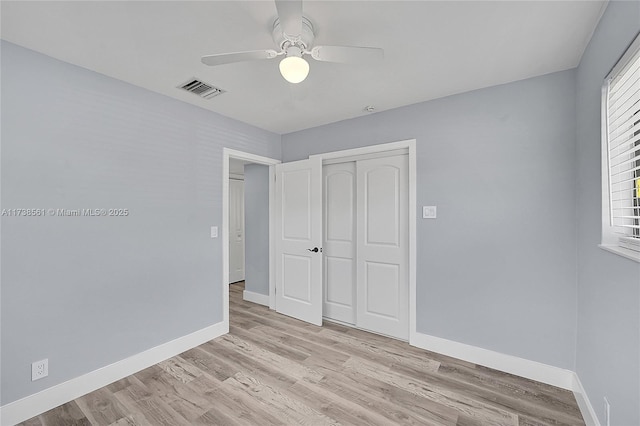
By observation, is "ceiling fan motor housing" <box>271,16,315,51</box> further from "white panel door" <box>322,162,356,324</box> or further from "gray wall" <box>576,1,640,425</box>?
"white panel door" <box>322,162,356,324</box>

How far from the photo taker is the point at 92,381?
212 centimetres

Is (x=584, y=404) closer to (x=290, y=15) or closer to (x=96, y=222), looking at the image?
(x=290, y=15)

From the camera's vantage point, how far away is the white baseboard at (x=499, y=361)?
7.06 ft

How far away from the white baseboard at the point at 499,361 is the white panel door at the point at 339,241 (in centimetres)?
92

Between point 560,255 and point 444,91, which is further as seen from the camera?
point 444,91

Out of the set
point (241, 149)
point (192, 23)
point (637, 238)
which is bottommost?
point (637, 238)

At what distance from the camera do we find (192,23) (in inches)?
64.2

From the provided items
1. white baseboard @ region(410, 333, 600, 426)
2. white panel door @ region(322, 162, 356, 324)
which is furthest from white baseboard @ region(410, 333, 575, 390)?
white panel door @ region(322, 162, 356, 324)

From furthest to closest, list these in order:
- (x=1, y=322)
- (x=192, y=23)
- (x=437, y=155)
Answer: (x=437, y=155) < (x=1, y=322) < (x=192, y=23)

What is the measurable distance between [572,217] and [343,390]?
227 centimetres

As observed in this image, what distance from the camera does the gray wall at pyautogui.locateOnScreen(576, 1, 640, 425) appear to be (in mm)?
1242

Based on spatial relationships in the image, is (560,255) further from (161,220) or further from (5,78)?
(5,78)

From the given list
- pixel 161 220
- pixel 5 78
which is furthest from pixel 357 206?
pixel 5 78

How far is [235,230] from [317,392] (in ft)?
13.7
